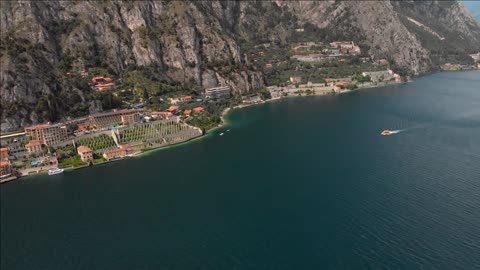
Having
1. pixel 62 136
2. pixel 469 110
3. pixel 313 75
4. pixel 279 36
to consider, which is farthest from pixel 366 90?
pixel 62 136

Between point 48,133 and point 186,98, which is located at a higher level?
point 186,98

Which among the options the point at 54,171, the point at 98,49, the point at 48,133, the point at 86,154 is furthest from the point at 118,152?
the point at 98,49

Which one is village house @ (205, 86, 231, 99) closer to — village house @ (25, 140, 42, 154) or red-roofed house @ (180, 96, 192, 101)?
red-roofed house @ (180, 96, 192, 101)

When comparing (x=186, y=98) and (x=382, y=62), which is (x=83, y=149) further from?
(x=382, y=62)

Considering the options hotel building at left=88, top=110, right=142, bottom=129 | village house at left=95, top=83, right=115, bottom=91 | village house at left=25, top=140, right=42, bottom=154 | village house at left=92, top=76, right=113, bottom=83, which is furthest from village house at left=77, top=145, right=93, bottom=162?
village house at left=92, top=76, right=113, bottom=83

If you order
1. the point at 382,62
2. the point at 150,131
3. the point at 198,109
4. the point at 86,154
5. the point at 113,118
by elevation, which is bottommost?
the point at 86,154

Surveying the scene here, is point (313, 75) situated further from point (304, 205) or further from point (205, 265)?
point (205, 265)
